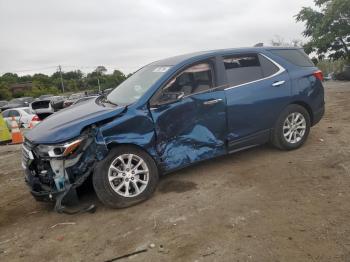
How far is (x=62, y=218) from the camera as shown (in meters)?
4.26

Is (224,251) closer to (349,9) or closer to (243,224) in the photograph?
(243,224)

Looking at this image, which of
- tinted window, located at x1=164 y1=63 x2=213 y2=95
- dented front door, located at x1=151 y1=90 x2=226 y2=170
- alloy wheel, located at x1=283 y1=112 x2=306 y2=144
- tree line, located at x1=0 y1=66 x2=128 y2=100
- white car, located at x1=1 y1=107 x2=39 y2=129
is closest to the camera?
dented front door, located at x1=151 y1=90 x2=226 y2=170

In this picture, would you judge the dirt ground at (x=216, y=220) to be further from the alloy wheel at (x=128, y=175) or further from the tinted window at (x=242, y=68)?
the tinted window at (x=242, y=68)

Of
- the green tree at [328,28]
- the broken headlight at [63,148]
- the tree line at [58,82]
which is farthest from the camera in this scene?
the tree line at [58,82]

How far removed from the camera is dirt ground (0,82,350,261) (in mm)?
3164

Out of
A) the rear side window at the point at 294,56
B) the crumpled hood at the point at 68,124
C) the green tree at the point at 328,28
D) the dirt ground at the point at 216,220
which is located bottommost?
the dirt ground at the point at 216,220

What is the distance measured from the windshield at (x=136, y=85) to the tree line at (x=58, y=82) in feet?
166

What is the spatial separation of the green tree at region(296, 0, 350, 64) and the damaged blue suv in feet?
70.6

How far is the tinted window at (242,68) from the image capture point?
5156 millimetres

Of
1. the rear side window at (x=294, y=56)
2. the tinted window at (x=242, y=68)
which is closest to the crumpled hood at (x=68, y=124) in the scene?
the tinted window at (x=242, y=68)

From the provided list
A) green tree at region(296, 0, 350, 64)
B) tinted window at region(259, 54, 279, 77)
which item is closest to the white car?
tinted window at region(259, 54, 279, 77)

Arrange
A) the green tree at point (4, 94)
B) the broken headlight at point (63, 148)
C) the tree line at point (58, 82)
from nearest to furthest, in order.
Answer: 1. the broken headlight at point (63, 148)
2. the green tree at point (4, 94)
3. the tree line at point (58, 82)

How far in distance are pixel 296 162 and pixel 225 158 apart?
44.3 inches

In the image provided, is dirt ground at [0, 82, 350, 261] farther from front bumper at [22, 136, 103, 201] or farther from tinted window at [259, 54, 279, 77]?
tinted window at [259, 54, 279, 77]
